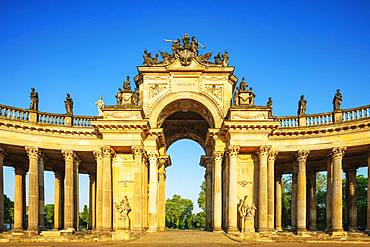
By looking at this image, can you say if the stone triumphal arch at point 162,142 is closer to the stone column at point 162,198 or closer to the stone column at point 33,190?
the stone column at point 33,190

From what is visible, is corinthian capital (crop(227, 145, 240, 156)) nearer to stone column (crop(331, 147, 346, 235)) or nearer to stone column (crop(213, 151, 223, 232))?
stone column (crop(213, 151, 223, 232))

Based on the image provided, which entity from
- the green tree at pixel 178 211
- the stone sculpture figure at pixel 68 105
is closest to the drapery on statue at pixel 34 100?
the stone sculpture figure at pixel 68 105

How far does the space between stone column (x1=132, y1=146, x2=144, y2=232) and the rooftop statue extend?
419 inches

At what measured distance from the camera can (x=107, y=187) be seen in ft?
140

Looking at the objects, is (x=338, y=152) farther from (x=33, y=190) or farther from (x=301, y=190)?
(x=33, y=190)

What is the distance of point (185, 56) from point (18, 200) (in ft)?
82.1

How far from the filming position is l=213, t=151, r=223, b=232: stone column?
44344mm

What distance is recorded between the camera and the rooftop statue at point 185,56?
46844 millimetres

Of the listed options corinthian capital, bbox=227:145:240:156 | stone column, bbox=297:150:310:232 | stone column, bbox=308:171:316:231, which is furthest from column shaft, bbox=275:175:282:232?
corinthian capital, bbox=227:145:240:156

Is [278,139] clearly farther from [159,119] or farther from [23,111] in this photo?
[23,111]

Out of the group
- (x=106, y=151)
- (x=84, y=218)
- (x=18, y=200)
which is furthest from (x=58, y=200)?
(x=84, y=218)

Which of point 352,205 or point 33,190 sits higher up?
point 33,190

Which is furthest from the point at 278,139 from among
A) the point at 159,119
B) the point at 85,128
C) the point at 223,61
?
the point at 85,128

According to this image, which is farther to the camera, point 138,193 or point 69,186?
point 69,186
